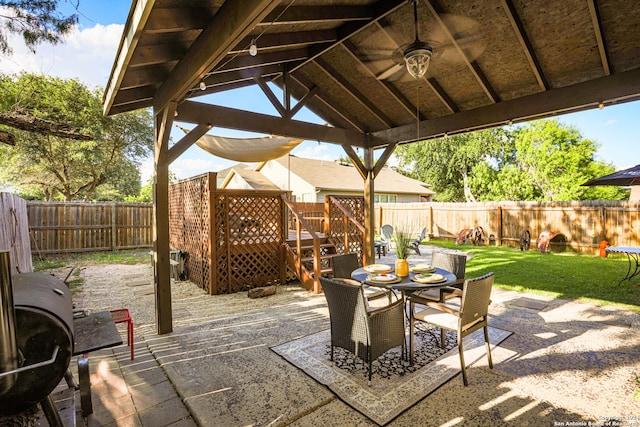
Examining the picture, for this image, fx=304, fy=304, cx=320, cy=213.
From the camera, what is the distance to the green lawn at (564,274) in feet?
16.5

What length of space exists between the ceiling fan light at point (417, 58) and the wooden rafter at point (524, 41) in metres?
1.07

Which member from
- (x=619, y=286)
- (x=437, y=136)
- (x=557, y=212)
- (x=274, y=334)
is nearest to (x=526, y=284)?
(x=619, y=286)

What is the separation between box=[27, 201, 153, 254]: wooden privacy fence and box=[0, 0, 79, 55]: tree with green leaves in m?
5.96

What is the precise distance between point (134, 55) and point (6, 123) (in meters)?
2.70

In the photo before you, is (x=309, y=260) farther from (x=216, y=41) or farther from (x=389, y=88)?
(x=216, y=41)

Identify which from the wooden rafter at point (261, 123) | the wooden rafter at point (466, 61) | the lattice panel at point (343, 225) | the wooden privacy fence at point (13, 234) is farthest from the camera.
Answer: the lattice panel at point (343, 225)

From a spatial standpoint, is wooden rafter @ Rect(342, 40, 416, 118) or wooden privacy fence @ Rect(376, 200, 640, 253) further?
wooden privacy fence @ Rect(376, 200, 640, 253)

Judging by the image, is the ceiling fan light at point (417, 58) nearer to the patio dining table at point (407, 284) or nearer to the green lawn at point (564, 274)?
the patio dining table at point (407, 284)

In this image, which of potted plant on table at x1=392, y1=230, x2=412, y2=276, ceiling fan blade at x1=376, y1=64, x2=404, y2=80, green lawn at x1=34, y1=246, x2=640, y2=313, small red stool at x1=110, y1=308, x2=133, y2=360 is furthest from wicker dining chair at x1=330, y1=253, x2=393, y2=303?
green lawn at x1=34, y1=246, x2=640, y2=313

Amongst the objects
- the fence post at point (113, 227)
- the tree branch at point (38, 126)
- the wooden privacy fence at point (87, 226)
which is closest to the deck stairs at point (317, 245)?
the tree branch at point (38, 126)

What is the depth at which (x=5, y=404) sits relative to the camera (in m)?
1.38

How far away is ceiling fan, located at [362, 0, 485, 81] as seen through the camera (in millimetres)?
3195

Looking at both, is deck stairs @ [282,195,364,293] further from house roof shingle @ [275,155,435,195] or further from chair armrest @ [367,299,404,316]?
house roof shingle @ [275,155,435,195]

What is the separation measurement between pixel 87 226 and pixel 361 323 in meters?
11.7
